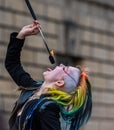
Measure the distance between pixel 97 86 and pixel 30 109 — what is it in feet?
39.2

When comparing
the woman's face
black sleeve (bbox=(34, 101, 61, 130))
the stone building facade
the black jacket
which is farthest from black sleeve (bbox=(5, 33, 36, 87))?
the stone building facade

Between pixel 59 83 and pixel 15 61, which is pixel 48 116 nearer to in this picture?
A: pixel 59 83

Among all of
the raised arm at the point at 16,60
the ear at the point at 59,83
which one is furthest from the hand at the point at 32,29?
the ear at the point at 59,83

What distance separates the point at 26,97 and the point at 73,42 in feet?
34.9

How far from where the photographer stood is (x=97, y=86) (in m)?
16.4

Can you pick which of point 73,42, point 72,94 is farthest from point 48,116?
point 73,42

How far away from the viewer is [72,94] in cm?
462

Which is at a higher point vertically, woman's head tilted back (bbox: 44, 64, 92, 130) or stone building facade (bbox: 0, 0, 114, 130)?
woman's head tilted back (bbox: 44, 64, 92, 130)

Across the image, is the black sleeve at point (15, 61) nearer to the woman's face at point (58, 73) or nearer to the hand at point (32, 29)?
the hand at point (32, 29)

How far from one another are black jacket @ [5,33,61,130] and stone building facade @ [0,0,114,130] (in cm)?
760

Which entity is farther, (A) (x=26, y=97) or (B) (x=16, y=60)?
(B) (x=16, y=60)

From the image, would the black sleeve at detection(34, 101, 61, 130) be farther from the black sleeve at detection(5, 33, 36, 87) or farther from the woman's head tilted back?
the black sleeve at detection(5, 33, 36, 87)

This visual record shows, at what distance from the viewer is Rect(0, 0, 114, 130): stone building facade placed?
13.6 metres

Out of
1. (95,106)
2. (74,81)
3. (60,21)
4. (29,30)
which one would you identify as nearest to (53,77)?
(74,81)
